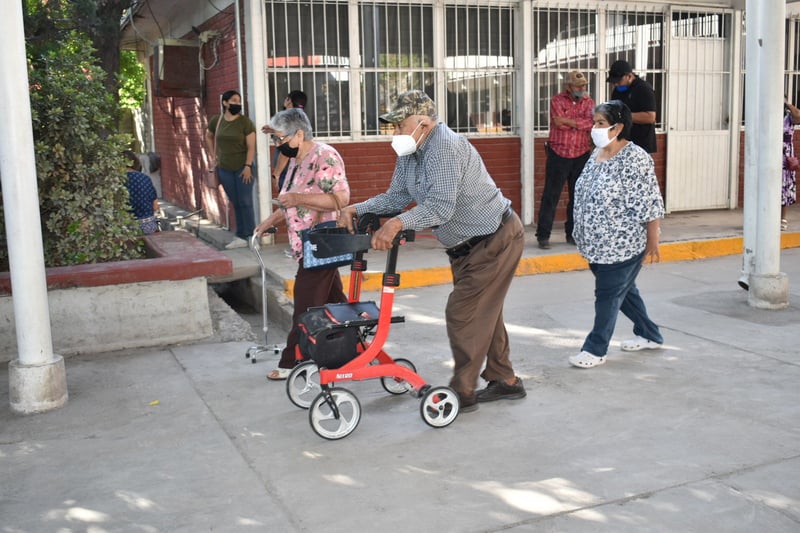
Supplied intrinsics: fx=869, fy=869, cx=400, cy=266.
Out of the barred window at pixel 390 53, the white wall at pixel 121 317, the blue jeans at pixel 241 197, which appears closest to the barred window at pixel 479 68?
the barred window at pixel 390 53

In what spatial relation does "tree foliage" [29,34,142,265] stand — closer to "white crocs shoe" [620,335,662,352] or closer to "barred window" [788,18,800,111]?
"white crocs shoe" [620,335,662,352]

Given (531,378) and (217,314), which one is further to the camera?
(217,314)

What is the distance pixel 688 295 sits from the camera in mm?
7953

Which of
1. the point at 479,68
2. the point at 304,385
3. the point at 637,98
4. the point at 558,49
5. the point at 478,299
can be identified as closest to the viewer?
the point at 478,299

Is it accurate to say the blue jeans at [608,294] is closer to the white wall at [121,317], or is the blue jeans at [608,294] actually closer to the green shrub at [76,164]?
the white wall at [121,317]

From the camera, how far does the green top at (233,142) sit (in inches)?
384

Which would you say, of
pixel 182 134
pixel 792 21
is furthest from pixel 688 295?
pixel 182 134

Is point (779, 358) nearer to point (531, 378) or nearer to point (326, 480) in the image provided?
point (531, 378)

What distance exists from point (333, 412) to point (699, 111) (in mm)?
9524

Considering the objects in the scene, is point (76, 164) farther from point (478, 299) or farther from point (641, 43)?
point (641, 43)

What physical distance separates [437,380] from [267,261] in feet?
12.8

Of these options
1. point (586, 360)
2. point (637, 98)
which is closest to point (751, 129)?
point (637, 98)

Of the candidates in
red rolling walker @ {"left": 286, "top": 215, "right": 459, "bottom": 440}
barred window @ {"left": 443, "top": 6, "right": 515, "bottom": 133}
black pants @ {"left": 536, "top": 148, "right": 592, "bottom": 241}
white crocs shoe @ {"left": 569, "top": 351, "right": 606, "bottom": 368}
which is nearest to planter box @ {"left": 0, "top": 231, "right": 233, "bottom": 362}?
red rolling walker @ {"left": 286, "top": 215, "right": 459, "bottom": 440}

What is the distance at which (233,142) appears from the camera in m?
9.87
